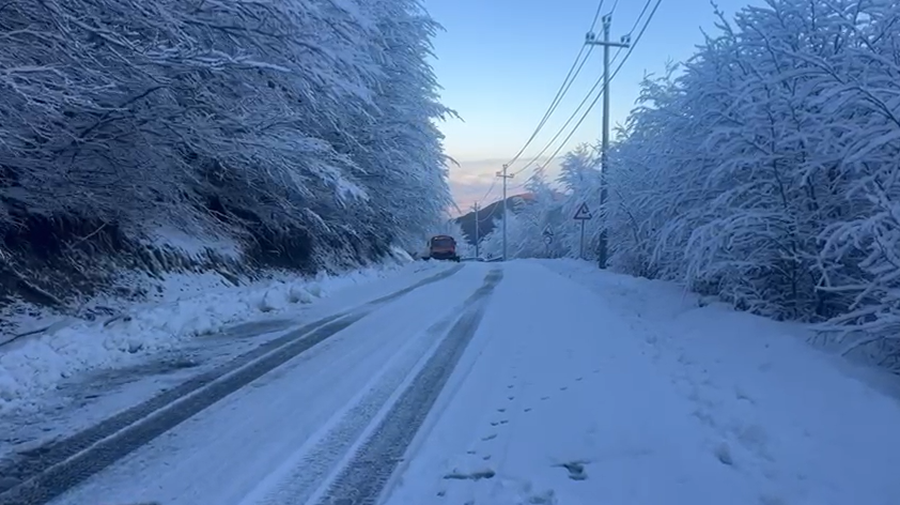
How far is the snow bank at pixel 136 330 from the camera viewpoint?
19.4ft

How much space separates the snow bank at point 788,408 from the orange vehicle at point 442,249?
1426 inches

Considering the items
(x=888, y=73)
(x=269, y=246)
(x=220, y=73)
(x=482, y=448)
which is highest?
(x=220, y=73)

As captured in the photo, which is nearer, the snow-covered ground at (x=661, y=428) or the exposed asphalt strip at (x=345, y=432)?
the snow-covered ground at (x=661, y=428)

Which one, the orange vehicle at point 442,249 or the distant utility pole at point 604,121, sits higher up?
the distant utility pole at point 604,121

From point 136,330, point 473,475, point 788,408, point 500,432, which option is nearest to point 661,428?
point 788,408

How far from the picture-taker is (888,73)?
6.27 metres

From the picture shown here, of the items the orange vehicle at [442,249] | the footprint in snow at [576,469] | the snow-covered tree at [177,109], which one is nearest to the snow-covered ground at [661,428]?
the footprint in snow at [576,469]

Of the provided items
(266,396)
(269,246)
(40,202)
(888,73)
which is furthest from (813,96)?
(269,246)

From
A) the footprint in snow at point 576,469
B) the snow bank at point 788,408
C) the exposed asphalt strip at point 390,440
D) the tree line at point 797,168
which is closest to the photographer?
the snow bank at point 788,408

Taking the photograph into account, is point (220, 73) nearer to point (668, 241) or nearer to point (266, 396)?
point (266, 396)

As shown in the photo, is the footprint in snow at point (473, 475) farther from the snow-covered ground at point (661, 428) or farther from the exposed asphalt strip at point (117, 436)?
the exposed asphalt strip at point (117, 436)

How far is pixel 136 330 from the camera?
26.3ft

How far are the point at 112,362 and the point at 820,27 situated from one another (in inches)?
383

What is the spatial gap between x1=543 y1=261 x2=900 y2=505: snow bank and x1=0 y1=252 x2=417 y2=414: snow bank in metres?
5.77
